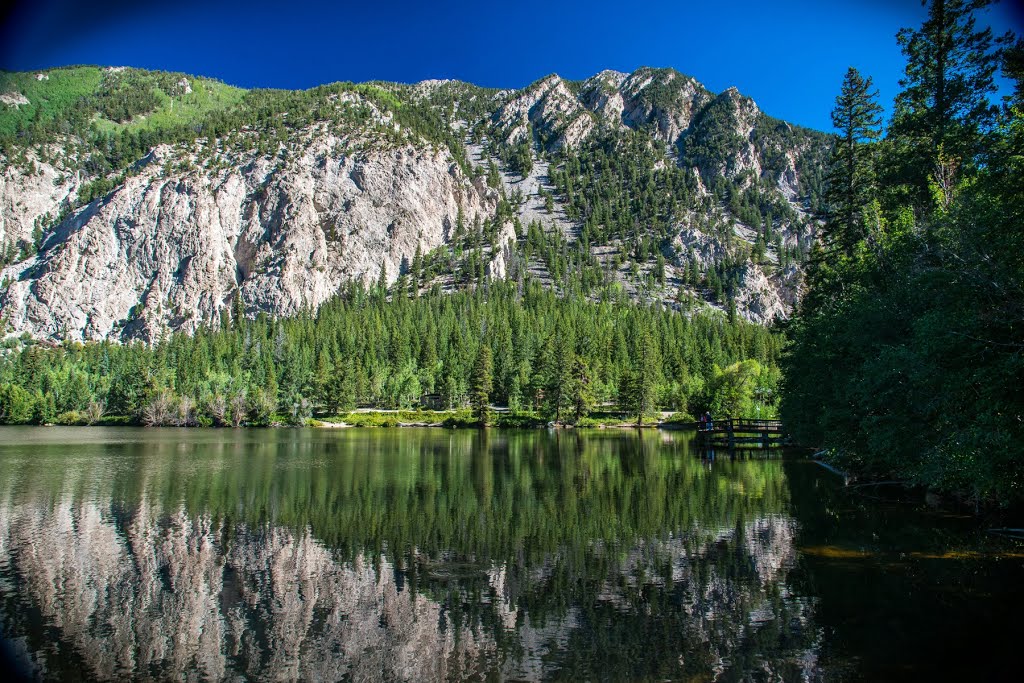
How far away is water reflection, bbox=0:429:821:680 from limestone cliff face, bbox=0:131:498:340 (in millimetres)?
147561

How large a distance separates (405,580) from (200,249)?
178 meters

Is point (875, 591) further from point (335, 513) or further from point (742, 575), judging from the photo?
point (335, 513)

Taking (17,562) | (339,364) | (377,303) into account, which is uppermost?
(377,303)

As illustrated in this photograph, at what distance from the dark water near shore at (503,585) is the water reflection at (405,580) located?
3.0 inches

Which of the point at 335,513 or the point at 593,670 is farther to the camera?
the point at 335,513

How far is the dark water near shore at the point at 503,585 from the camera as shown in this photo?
10.8 meters

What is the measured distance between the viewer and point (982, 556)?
1680cm

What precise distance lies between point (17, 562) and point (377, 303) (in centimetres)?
15012

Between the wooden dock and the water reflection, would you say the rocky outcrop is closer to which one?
the water reflection

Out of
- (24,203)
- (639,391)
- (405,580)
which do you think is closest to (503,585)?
(405,580)

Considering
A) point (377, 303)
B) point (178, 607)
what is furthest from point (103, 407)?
point (178, 607)

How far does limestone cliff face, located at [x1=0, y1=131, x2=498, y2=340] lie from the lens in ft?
524

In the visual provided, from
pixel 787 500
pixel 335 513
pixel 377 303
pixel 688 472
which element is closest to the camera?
pixel 335 513

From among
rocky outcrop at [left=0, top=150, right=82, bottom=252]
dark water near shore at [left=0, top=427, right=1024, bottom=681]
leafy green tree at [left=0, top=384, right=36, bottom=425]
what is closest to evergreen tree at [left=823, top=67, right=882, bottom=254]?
dark water near shore at [left=0, top=427, right=1024, bottom=681]
